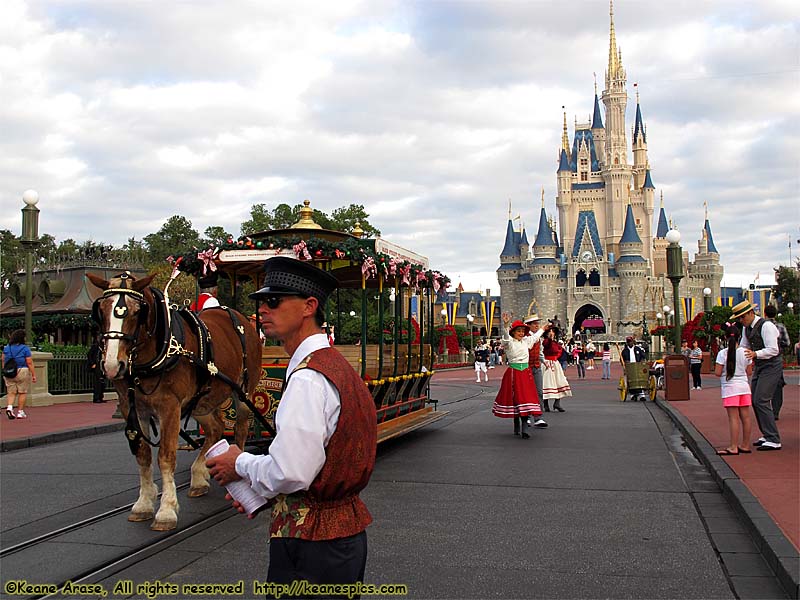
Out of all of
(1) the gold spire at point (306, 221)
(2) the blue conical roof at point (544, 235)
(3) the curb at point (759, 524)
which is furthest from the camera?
(2) the blue conical roof at point (544, 235)

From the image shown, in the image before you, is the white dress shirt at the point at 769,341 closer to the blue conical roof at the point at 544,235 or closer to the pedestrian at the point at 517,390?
the pedestrian at the point at 517,390

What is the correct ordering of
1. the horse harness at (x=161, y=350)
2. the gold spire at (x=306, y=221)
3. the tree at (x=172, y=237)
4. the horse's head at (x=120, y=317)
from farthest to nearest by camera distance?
the tree at (x=172, y=237), the gold spire at (x=306, y=221), the horse harness at (x=161, y=350), the horse's head at (x=120, y=317)

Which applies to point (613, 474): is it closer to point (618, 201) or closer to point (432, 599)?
point (432, 599)

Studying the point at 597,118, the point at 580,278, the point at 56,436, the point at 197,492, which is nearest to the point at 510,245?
the point at 580,278

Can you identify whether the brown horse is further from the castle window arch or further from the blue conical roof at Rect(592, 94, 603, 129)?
the blue conical roof at Rect(592, 94, 603, 129)

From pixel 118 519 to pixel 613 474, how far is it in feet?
18.1

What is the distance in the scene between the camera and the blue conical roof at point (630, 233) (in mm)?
111250

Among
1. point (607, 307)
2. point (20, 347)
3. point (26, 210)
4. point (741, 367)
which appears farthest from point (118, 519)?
point (607, 307)

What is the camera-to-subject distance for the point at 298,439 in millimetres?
2729

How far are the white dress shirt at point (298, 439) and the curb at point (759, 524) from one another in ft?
11.2

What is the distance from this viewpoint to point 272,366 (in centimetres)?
947

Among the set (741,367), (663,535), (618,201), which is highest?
(618,201)

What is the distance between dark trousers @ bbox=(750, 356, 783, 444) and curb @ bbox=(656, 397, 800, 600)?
727 millimetres

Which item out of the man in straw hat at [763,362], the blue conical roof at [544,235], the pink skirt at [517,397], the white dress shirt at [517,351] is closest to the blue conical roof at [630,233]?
the blue conical roof at [544,235]
